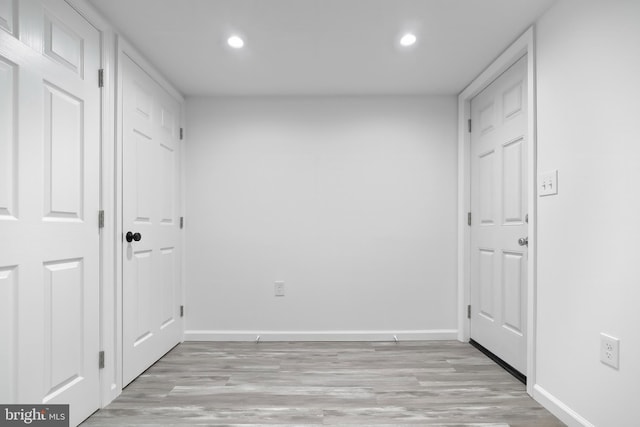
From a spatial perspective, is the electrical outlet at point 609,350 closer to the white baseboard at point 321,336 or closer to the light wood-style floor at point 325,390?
the light wood-style floor at point 325,390

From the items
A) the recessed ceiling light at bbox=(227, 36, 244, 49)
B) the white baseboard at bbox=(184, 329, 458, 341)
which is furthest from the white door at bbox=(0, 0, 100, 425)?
the white baseboard at bbox=(184, 329, 458, 341)

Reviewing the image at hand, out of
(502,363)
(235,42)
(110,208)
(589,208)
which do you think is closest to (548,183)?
(589,208)

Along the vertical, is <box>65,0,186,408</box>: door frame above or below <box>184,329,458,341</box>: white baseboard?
above

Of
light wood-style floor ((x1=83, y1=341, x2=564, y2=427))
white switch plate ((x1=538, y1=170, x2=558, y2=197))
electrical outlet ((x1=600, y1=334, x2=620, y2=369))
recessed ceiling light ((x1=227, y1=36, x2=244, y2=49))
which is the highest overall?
recessed ceiling light ((x1=227, y1=36, x2=244, y2=49))

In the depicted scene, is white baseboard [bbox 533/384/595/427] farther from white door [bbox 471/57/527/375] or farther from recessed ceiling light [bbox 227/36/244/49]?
recessed ceiling light [bbox 227/36/244/49]

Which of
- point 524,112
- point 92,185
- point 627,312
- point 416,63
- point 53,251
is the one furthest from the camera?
point 416,63

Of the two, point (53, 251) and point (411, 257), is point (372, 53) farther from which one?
point (53, 251)

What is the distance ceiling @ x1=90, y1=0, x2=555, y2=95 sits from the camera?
78.1 inches

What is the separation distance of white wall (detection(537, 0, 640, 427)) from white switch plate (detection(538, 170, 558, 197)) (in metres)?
0.03

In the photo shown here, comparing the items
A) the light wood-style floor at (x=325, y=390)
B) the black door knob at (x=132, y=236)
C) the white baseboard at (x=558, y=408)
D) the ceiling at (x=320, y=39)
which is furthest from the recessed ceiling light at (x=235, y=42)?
the white baseboard at (x=558, y=408)

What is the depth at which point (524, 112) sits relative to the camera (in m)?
2.38

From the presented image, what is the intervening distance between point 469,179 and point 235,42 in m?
2.11

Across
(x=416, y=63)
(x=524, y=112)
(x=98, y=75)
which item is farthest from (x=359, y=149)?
(x=98, y=75)

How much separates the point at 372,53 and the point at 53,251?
210cm
